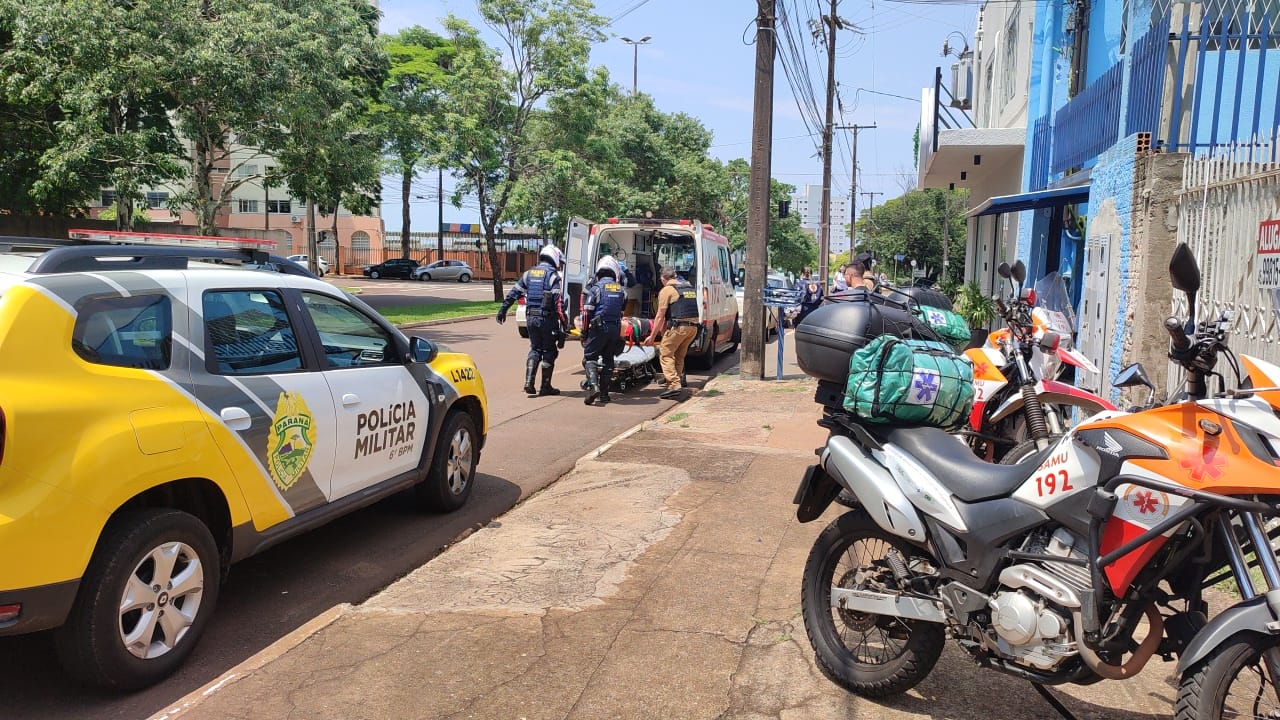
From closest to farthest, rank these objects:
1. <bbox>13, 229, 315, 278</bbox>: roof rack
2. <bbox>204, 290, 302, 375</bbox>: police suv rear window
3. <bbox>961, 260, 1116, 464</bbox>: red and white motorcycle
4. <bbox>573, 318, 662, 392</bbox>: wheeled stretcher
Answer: <bbox>13, 229, 315, 278</bbox>: roof rack → <bbox>204, 290, 302, 375</bbox>: police suv rear window → <bbox>961, 260, 1116, 464</bbox>: red and white motorcycle → <bbox>573, 318, 662, 392</bbox>: wheeled stretcher

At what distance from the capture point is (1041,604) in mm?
2965

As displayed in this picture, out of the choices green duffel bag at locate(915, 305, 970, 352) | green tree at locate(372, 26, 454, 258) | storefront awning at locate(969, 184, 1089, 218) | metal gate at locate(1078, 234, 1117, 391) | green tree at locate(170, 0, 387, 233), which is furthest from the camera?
green tree at locate(372, 26, 454, 258)

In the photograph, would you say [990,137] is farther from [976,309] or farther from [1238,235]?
[1238,235]

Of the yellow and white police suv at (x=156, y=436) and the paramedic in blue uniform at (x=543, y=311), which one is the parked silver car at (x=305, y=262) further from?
the paramedic in blue uniform at (x=543, y=311)

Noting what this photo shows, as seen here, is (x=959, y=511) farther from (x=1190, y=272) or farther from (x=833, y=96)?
(x=833, y=96)

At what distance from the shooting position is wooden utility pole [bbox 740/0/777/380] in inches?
504

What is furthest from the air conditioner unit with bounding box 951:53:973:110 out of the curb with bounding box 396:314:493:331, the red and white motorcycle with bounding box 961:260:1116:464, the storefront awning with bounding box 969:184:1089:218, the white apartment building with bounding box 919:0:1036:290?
the red and white motorcycle with bounding box 961:260:1116:464

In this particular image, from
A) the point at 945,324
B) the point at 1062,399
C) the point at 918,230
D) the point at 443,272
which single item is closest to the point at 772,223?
the point at 918,230

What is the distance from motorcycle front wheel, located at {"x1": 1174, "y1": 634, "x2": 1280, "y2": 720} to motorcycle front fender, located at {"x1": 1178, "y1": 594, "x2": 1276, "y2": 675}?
2 cm

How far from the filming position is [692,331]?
11633 millimetres

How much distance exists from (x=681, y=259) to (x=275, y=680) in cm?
1254

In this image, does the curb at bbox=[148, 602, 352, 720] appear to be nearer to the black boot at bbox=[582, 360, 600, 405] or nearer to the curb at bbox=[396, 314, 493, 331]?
the black boot at bbox=[582, 360, 600, 405]

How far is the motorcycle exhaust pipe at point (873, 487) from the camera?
132 inches

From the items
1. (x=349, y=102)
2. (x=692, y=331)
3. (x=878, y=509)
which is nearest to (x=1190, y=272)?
(x=878, y=509)
